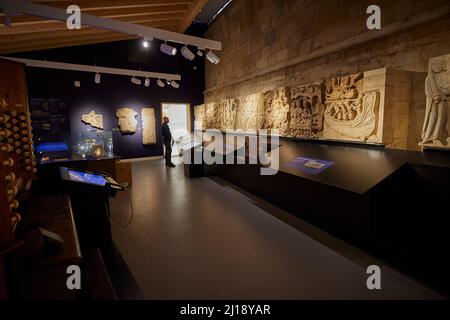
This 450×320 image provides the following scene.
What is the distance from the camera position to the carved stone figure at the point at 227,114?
8251 millimetres

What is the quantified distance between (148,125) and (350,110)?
902 cm

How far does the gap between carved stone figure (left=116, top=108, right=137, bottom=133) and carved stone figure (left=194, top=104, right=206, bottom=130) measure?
2761 mm

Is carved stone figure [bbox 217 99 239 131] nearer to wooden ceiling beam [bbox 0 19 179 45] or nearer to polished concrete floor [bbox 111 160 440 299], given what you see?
polished concrete floor [bbox 111 160 440 299]

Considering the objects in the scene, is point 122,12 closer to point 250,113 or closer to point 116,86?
point 250,113

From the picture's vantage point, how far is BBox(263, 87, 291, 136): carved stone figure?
18.5 feet

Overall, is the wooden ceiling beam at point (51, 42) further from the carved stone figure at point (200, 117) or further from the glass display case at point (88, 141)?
the carved stone figure at point (200, 117)

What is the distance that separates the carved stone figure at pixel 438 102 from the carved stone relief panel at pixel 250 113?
3.92 m

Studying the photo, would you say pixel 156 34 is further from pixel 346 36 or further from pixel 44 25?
pixel 346 36

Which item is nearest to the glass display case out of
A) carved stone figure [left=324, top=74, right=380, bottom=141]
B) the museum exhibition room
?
the museum exhibition room

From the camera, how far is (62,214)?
94.3 inches

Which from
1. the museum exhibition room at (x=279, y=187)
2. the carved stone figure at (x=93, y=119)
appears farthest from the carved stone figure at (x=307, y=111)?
the carved stone figure at (x=93, y=119)

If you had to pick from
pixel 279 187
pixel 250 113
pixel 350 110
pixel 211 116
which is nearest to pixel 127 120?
pixel 211 116
